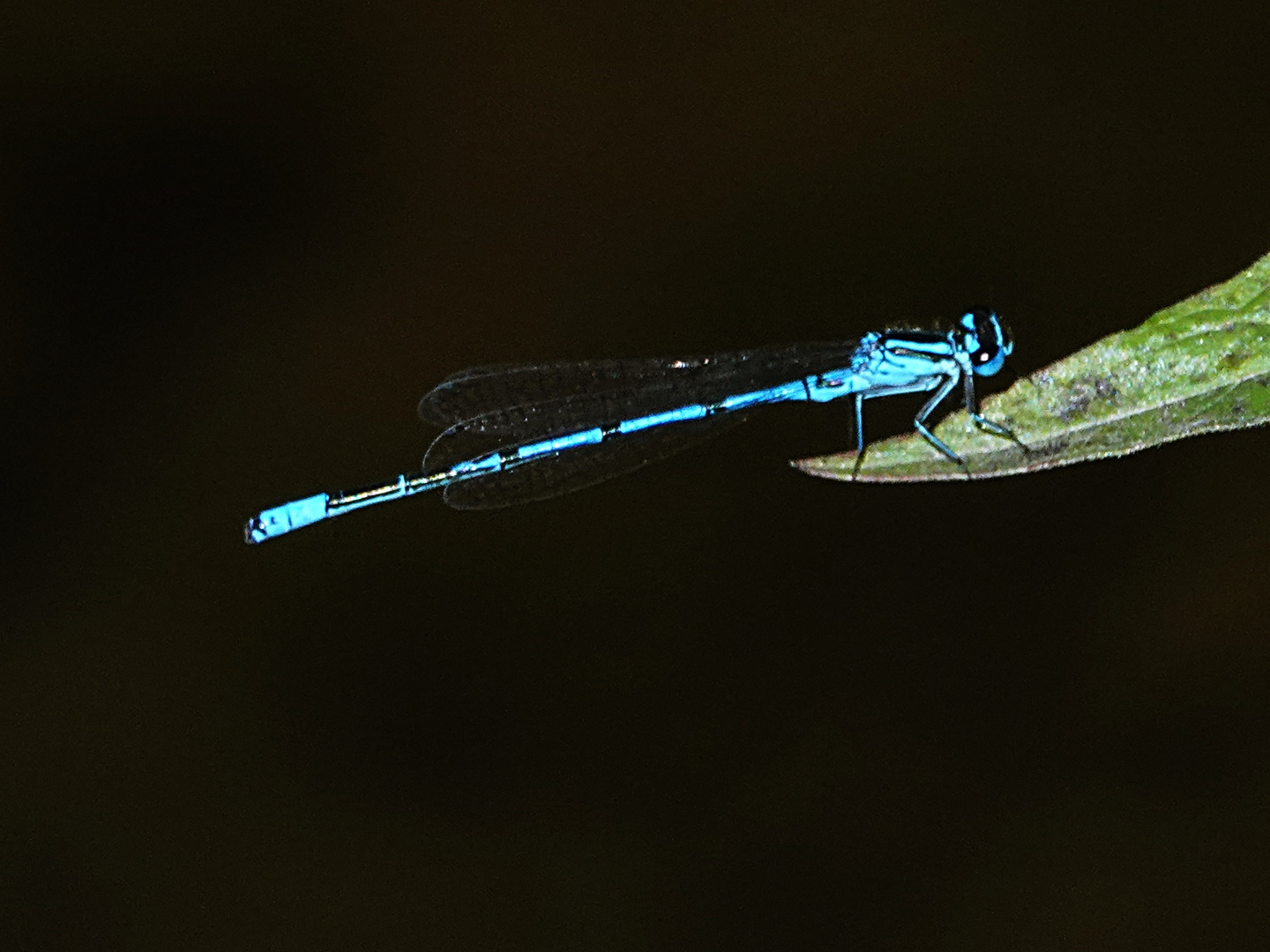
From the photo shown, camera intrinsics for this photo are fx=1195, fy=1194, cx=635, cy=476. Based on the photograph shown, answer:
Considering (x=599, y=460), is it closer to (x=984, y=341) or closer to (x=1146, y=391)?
(x=984, y=341)

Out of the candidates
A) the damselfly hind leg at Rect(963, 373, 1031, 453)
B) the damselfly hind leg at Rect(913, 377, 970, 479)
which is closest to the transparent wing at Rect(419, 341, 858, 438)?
the damselfly hind leg at Rect(913, 377, 970, 479)

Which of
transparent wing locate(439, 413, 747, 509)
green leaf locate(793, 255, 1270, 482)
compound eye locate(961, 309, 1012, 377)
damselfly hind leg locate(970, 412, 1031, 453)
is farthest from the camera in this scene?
transparent wing locate(439, 413, 747, 509)

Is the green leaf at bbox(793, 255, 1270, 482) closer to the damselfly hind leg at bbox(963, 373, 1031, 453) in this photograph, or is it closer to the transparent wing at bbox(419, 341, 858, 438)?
the damselfly hind leg at bbox(963, 373, 1031, 453)

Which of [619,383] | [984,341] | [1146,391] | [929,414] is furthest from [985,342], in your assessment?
[1146,391]

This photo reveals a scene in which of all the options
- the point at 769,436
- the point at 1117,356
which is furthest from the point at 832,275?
the point at 1117,356

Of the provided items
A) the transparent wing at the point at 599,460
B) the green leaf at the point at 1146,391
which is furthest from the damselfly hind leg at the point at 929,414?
the transparent wing at the point at 599,460

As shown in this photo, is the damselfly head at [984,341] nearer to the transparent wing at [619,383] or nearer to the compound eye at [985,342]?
the compound eye at [985,342]
